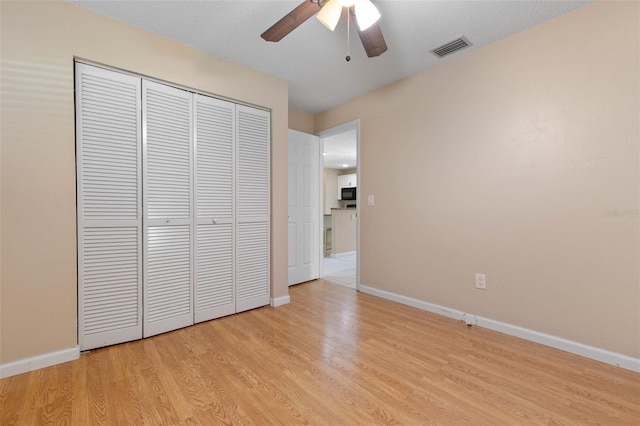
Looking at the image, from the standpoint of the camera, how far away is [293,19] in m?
1.74

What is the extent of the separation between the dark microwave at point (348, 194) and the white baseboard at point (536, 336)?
5587 millimetres

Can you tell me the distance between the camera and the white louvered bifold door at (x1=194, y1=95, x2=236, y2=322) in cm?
258

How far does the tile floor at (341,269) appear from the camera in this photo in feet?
13.6

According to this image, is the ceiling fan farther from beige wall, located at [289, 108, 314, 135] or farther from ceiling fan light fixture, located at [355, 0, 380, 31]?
beige wall, located at [289, 108, 314, 135]

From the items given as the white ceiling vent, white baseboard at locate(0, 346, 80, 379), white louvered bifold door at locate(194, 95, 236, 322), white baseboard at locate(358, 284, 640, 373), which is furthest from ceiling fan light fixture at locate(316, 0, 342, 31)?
white baseboard at locate(0, 346, 80, 379)

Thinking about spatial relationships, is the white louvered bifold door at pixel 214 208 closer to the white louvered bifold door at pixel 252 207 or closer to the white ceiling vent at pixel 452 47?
the white louvered bifold door at pixel 252 207

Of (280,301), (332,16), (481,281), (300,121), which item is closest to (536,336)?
(481,281)

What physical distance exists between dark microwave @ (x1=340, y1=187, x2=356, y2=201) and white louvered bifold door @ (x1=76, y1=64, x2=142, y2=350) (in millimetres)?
6805

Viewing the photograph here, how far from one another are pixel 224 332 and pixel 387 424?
155cm

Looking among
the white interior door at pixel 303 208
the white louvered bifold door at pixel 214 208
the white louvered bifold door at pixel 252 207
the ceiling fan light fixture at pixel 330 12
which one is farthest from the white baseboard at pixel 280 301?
the ceiling fan light fixture at pixel 330 12

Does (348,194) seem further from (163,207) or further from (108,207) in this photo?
(108,207)

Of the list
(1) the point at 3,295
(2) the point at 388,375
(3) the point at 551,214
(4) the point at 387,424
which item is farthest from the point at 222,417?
(3) the point at 551,214

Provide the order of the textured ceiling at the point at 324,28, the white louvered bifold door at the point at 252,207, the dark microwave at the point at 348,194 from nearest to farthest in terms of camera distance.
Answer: the textured ceiling at the point at 324,28 → the white louvered bifold door at the point at 252,207 → the dark microwave at the point at 348,194

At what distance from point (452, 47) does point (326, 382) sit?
2.87 metres
